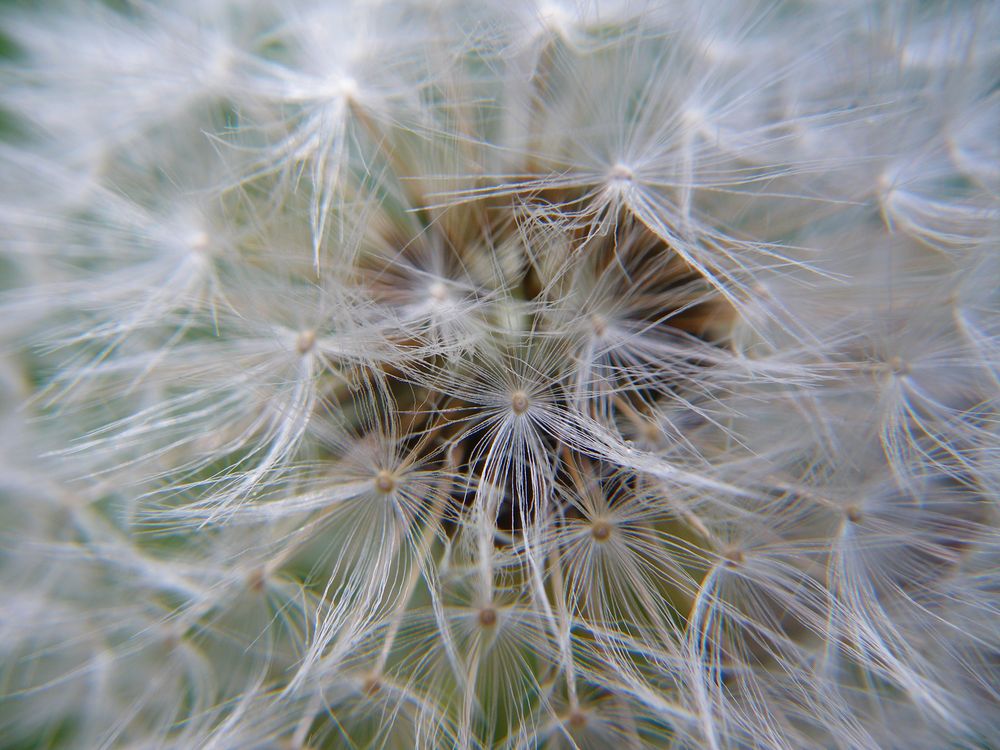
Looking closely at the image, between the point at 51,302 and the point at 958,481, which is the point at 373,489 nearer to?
the point at 51,302

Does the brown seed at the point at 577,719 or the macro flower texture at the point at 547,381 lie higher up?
the macro flower texture at the point at 547,381

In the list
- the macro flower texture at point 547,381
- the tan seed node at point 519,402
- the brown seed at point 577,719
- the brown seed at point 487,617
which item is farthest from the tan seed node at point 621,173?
the brown seed at point 577,719

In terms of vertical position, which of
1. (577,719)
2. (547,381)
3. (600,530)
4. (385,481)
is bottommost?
(577,719)

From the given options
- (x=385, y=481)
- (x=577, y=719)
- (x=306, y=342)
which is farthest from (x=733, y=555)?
(x=306, y=342)

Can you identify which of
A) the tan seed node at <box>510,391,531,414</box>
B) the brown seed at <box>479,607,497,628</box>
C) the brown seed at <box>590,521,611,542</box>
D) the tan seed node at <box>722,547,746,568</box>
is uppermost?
Result: the tan seed node at <box>510,391,531,414</box>

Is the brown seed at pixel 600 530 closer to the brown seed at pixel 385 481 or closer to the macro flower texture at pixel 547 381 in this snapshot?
the macro flower texture at pixel 547 381

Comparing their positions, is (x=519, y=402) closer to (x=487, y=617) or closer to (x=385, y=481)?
(x=385, y=481)

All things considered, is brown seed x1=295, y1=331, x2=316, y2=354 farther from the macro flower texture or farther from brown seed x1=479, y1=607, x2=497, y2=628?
brown seed x1=479, y1=607, x2=497, y2=628

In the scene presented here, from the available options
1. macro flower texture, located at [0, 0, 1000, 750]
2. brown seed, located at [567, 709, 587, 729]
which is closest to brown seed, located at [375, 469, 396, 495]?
macro flower texture, located at [0, 0, 1000, 750]
